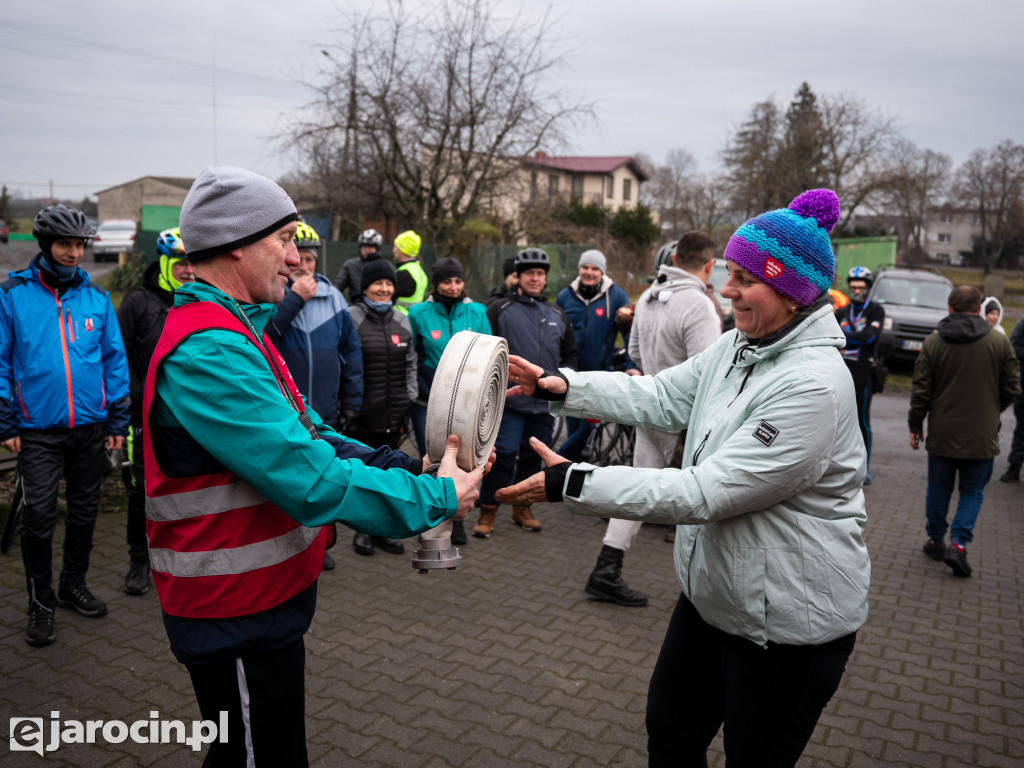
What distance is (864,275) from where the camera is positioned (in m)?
9.94

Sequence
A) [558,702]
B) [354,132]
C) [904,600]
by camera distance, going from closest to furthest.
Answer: [558,702] < [904,600] < [354,132]

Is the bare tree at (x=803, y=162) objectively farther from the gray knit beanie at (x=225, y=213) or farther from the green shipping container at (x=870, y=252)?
the gray knit beanie at (x=225, y=213)

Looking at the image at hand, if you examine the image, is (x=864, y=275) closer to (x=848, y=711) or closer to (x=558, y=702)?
(x=848, y=711)

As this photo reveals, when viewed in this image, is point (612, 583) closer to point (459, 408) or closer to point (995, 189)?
point (459, 408)

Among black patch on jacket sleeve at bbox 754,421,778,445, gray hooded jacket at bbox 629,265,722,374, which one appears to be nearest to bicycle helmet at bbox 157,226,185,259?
gray hooded jacket at bbox 629,265,722,374

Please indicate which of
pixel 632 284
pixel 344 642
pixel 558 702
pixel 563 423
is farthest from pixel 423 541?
pixel 632 284

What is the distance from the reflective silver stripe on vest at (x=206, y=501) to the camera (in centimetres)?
207

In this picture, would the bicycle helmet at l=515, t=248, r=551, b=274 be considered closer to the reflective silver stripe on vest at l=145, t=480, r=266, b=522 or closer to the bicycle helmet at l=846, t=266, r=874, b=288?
the bicycle helmet at l=846, t=266, r=874, b=288

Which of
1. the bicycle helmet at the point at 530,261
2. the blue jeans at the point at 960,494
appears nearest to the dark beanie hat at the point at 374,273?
the bicycle helmet at the point at 530,261

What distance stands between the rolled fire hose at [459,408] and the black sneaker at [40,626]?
313 centimetres

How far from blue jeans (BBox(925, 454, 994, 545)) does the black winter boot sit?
2889 mm

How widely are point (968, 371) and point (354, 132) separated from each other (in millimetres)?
18739

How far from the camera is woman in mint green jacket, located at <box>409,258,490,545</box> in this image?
674 cm

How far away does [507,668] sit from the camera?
14.8ft
